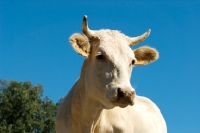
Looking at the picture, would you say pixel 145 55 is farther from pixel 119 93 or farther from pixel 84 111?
pixel 119 93

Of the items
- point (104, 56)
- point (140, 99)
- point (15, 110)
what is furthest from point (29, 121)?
point (104, 56)

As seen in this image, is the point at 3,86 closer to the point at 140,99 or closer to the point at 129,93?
the point at 140,99

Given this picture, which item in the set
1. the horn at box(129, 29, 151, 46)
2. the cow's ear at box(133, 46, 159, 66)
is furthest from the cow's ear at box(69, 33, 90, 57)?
the cow's ear at box(133, 46, 159, 66)

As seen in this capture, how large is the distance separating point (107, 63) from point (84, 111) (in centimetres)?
126

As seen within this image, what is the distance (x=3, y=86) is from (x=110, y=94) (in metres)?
49.8

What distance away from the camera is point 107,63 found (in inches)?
317

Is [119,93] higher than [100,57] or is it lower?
lower

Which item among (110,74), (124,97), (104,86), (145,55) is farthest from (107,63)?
(145,55)

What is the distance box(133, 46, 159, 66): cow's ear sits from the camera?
9.38 metres

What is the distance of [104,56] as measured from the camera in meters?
8.14

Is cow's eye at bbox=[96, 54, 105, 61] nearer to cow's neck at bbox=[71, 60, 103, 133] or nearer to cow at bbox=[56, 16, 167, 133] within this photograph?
cow at bbox=[56, 16, 167, 133]

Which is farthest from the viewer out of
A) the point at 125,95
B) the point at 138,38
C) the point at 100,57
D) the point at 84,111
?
the point at 138,38

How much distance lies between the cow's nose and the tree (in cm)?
4676

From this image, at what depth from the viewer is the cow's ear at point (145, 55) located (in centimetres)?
938
